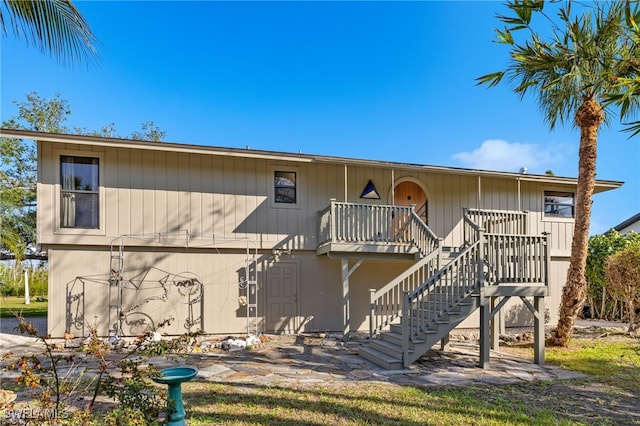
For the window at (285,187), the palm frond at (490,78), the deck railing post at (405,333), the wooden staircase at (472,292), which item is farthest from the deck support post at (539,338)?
the window at (285,187)

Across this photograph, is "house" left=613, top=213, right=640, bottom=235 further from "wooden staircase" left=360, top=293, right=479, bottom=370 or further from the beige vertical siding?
"wooden staircase" left=360, top=293, right=479, bottom=370

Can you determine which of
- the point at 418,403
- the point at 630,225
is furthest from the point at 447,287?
the point at 630,225

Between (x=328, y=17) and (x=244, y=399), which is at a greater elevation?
(x=328, y=17)

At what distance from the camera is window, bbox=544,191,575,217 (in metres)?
13.0

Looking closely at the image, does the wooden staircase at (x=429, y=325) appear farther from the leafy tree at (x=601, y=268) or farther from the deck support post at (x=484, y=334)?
the leafy tree at (x=601, y=268)

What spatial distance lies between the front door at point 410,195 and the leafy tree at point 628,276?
5.30 m

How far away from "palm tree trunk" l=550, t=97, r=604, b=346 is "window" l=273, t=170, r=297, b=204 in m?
6.94

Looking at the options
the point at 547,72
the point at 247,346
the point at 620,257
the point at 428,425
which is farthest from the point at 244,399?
the point at 620,257

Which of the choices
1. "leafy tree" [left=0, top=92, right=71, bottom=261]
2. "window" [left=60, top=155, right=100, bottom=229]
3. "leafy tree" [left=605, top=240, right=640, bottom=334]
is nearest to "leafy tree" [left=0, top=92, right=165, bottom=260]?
"leafy tree" [left=0, top=92, right=71, bottom=261]

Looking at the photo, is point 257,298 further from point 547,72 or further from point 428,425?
point 547,72

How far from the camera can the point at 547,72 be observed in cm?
858

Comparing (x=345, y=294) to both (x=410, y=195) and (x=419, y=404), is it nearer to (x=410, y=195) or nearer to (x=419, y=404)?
(x=410, y=195)

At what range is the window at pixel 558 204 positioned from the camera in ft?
42.8

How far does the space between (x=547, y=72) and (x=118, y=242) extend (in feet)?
35.3
